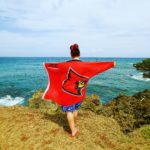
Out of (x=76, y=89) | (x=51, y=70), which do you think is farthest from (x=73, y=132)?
(x=51, y=70)

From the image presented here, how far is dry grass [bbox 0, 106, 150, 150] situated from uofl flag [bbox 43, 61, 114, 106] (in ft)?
3.01

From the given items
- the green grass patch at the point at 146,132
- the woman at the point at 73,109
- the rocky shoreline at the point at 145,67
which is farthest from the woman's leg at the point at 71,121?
the rocky shoreline at the point at 145,67

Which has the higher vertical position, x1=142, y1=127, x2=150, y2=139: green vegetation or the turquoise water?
x1=142, y1=127, x2=150, y2=139: green vegetation

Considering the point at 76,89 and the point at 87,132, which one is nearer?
the point at 76,89

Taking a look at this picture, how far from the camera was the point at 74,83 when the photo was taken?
834 centimetres

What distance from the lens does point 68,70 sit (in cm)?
826

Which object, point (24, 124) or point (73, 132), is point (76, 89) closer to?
point (73, 132)

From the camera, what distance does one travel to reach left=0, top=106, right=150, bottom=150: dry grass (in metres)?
8.19

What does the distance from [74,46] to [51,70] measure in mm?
949

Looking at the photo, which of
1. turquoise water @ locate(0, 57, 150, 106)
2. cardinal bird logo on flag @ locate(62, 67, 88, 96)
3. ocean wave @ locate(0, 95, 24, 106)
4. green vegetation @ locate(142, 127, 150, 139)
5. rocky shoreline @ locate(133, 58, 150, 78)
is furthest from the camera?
turquoise water @ locate(0, 57, 150, 106)

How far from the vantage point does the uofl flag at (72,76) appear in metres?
8.23

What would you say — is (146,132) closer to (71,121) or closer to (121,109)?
(121,109)

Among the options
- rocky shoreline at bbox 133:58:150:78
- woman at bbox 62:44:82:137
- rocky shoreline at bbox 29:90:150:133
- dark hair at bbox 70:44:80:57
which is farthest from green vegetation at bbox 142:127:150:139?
rocky shoreline at bbox 133:58:150:78

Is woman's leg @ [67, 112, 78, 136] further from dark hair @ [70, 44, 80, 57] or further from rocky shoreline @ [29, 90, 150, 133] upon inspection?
rocky shoreline @ [29, 90, 150, 133]
